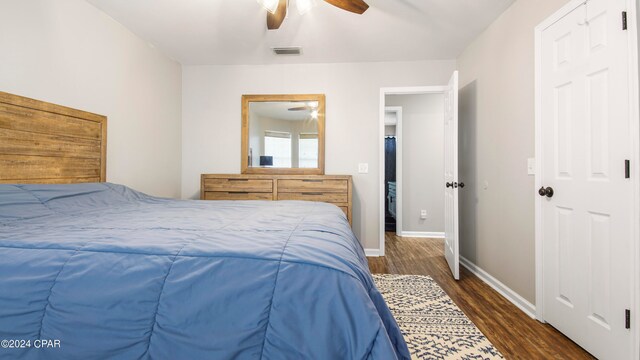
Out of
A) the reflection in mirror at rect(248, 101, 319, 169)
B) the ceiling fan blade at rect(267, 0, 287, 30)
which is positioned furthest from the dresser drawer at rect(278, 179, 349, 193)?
the ceiling fan blade at rect(267, 0, 287, 30)

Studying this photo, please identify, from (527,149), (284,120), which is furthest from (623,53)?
(284,120)

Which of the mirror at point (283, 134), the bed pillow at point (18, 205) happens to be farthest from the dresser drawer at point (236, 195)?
the bed pillow at point (18, 205)

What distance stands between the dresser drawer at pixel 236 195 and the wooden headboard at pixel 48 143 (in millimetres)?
1086

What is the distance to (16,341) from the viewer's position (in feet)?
2.75

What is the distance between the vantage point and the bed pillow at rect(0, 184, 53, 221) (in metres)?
1.47

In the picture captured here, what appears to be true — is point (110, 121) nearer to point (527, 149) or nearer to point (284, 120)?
point (284, 120)

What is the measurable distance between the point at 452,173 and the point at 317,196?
143 centimetres

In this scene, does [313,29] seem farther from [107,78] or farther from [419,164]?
[419,164]

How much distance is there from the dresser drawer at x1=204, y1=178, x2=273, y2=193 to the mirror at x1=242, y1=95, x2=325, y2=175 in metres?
0.27

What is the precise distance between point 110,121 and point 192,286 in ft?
7.85

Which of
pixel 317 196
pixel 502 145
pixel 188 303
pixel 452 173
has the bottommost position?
pixel 188 303

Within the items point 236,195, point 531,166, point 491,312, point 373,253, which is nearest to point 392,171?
point 373,253

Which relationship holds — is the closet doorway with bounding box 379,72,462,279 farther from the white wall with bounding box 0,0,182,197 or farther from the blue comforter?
the blue comforter

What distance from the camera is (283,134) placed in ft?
11.7
